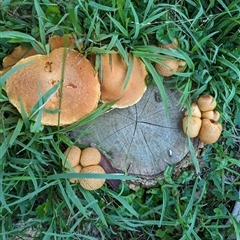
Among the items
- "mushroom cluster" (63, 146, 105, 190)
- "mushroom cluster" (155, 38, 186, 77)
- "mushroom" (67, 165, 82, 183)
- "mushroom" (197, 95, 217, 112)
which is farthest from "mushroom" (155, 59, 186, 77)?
"mushroom" (67, 165, 82, 183)

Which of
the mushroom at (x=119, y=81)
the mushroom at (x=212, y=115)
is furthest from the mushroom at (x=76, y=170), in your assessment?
the mushroom at (x=212, y=115)

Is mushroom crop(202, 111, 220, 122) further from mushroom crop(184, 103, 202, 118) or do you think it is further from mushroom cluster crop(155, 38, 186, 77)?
mushroom cluster crop(155, 38, 186, 77)

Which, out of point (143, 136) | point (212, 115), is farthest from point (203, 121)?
point (143, 136)

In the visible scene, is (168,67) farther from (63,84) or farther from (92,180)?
(92,180)

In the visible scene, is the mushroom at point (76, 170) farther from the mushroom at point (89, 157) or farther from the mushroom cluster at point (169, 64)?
the mushroom cluster at point (169, 64)

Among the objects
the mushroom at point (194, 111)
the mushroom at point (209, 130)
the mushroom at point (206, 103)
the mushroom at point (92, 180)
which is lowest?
the mushroom at point (92, 180)

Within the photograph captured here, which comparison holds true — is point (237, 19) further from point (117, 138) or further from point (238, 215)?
point (238, 215)
